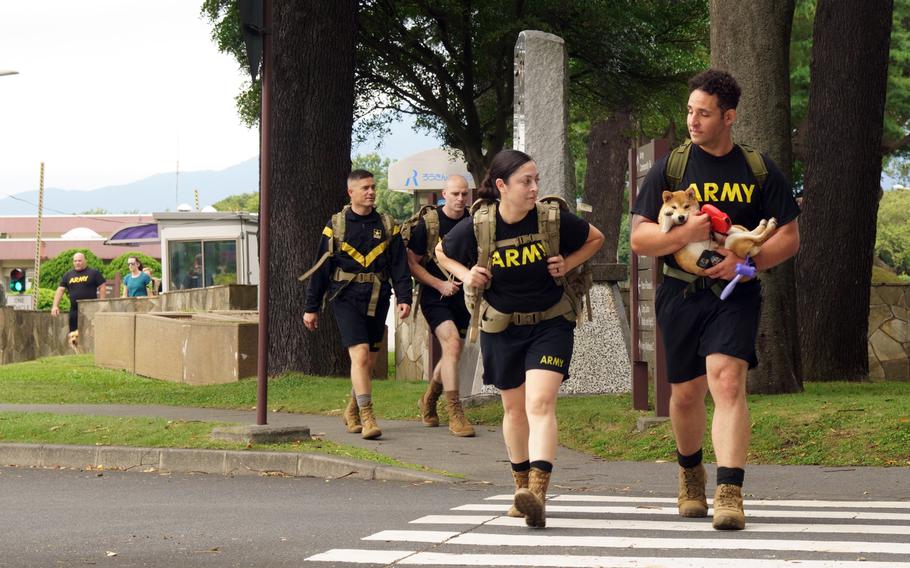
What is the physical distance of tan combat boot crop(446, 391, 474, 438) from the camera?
472 inches

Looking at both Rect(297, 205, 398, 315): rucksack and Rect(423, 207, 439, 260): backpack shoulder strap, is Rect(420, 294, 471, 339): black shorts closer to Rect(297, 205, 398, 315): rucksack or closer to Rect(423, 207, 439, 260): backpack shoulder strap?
Rect(423, 207, 439, 260): backpack shoulder strap

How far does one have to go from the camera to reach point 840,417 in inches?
420

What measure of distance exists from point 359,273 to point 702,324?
5.00 meters

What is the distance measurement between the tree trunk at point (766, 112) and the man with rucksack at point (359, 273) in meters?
2.96

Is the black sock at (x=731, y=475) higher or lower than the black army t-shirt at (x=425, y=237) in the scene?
lower

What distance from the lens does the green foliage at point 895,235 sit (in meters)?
86.2

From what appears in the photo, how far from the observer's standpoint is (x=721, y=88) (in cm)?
713

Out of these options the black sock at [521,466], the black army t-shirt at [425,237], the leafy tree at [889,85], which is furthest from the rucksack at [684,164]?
the leafy tree at [889,85]

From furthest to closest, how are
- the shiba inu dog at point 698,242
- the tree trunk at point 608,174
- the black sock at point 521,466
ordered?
the tree trunk at point 608,174 → the black sock at point 521,466 → the shiba inu dog at point 698,242

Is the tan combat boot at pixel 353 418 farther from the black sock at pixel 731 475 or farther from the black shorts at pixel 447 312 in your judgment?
the black sock at pixel 731 475

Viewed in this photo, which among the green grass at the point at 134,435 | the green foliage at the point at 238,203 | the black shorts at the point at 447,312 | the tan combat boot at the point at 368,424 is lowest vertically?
the green grass at the point at 134,435

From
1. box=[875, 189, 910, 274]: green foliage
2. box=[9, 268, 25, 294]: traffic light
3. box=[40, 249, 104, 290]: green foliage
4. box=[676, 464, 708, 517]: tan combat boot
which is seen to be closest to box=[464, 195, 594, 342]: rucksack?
box=[676, 464, 708, 517]: tan combat boot

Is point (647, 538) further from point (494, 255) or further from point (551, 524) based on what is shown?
point (494, 255)

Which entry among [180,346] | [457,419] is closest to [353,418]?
[457,419]
